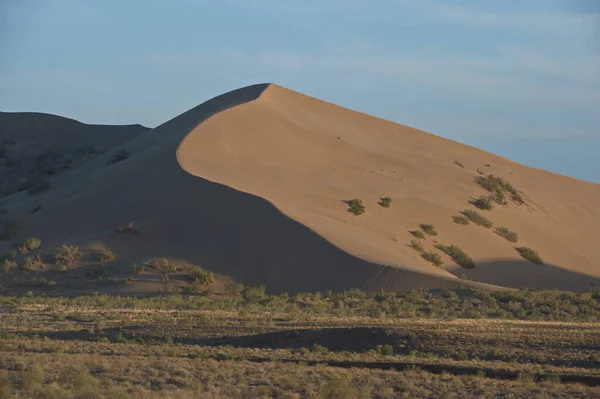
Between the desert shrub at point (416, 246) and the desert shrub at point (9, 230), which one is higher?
the desert shrub at point (416, 246)

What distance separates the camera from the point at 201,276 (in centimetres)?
3372

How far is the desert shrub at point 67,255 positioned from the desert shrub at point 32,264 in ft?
2.06

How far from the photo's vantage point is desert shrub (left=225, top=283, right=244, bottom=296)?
32.4 meters

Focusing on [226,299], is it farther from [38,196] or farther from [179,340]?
[38,196]

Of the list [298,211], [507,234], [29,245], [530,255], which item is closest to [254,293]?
[298,211]

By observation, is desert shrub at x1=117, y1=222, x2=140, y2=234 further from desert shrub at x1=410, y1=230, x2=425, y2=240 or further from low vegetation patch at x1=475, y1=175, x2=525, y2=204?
low vegetation patch at x1=475, y1=175, x2=525, y2=204

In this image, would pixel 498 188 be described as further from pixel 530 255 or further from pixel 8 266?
pixel 8 266

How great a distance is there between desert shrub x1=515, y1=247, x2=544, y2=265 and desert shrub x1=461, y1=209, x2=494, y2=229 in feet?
6.58

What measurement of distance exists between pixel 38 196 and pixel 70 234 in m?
13.6

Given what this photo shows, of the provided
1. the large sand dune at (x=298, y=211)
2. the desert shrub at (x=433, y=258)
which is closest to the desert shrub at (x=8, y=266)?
the large sand dune at (x=298, y=211)

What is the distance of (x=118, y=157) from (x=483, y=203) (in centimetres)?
2212

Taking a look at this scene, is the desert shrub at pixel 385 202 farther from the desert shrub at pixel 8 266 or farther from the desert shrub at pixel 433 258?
the desert shrub at pixel 8 266

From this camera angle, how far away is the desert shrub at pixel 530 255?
4306 centimetres

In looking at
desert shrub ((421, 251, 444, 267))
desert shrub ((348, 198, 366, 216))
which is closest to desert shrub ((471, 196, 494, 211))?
desert shrub ((348, 198, 366, 216))
